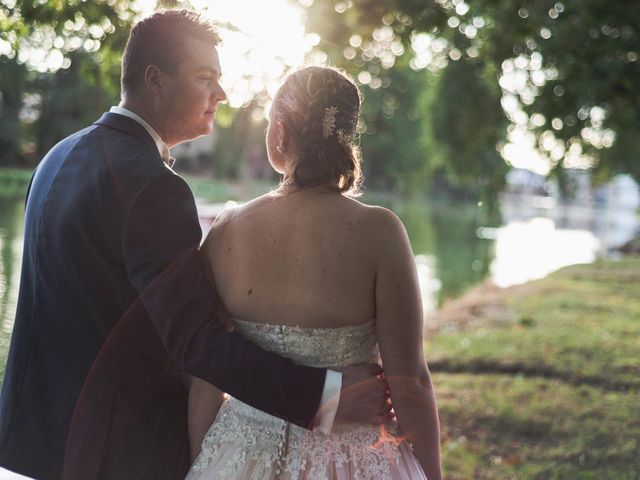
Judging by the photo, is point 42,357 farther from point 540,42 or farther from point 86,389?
point 540,42

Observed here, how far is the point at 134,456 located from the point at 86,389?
25 centimetres


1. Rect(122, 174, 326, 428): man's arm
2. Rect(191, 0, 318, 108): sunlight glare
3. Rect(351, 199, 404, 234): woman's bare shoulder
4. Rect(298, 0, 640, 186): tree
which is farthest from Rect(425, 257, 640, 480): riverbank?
Rect(351, 199, 404, 234): woman's bare shoulder

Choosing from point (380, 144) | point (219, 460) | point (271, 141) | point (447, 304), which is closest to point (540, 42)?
point (271, 141)

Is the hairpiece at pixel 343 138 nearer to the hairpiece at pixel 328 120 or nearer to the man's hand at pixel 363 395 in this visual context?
the hairpiece at pixel 328 120

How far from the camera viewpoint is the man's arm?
6.80 feet

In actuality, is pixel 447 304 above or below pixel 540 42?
below

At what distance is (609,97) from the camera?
522cm

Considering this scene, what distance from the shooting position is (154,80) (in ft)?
7.62

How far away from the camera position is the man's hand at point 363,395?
7.23 feet

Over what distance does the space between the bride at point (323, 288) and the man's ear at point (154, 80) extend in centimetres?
38

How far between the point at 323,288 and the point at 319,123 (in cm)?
48

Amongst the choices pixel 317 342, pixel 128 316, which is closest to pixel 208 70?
pixel 128 316

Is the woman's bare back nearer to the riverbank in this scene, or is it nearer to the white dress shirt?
the white dress shirt

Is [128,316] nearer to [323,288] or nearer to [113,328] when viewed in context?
[113,328]
